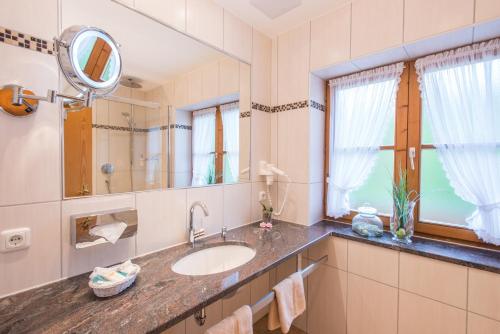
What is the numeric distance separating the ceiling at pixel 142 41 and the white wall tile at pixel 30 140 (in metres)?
0.23

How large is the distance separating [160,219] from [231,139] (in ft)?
2.59

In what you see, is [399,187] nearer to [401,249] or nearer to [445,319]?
[401,249]

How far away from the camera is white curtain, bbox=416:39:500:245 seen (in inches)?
52.7

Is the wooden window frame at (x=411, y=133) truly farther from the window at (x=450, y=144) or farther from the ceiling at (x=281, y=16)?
the ceiling at (x=281, y=16)

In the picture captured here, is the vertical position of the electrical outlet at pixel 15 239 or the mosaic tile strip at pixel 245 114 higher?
the mosaic tile strip at pixel 245 114

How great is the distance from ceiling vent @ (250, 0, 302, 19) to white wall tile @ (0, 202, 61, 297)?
1686 mm

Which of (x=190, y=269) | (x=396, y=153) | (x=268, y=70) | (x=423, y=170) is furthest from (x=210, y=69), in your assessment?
(x=423, y=170)

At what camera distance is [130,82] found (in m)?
1.24

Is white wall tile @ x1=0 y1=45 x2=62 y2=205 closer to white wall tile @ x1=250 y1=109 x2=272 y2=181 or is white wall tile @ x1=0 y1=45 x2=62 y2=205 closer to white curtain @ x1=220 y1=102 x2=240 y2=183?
white curtain @ x1=220 y1=102 x2=240 y2=183

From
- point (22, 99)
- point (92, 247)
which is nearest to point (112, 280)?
point (92, 247)

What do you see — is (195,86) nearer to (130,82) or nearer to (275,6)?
(130,82)

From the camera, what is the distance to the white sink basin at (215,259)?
1.32 m

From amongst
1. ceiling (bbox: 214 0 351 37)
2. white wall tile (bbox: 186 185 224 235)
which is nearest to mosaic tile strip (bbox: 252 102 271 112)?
ceiling (bbox: 214 0 351 37)

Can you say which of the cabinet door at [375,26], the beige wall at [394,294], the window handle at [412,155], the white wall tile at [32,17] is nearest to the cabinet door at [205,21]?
the white wall tile at [32,17]
